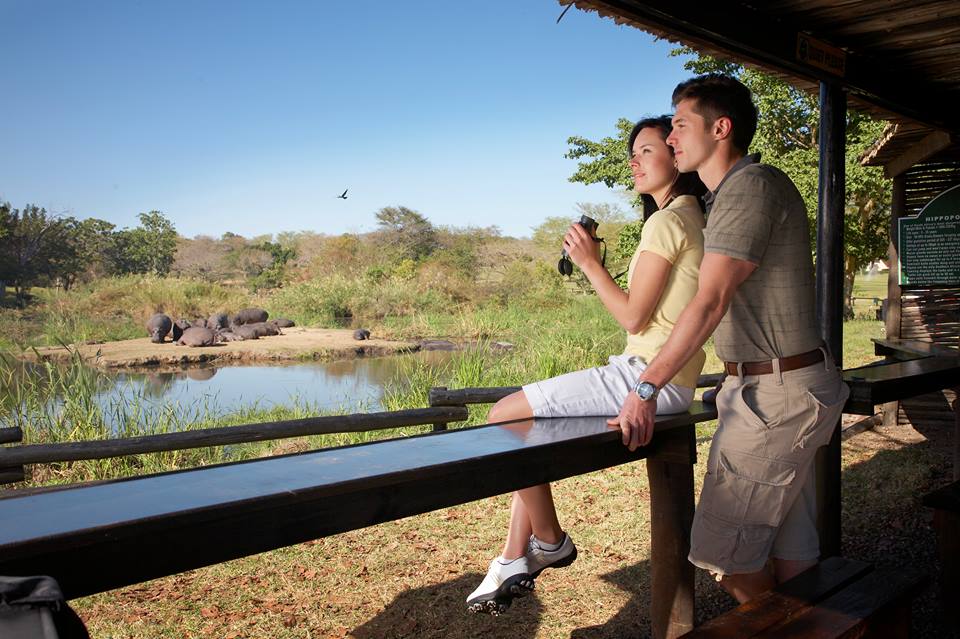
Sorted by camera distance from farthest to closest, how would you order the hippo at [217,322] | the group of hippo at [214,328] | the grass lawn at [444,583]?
the hippo at [217,322]
the group of hippo at [214,328]
the grass lawn at [444,583]

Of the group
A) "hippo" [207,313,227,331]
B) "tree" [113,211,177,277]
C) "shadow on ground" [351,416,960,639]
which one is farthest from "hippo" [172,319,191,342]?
"tree" [113,211,177,277]

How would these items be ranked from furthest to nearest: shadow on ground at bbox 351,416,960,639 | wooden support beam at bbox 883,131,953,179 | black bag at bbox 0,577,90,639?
1. wooden support beam at bbox 883,131,953,179
2. shadow on ground at bbox 351,416,960,639
3. black bag at bbox 0,577,90,639

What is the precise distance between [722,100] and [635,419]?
847mm

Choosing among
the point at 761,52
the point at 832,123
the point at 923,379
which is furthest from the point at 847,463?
the point at 761,52

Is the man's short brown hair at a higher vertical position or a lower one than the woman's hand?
higher

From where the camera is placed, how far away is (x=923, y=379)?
11.3ft

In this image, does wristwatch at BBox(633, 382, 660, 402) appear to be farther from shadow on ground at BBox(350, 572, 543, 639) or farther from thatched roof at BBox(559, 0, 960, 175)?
shadow on ground at BBox(350, 572, 543, 639)

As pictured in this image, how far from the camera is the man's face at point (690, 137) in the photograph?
7.41 ft

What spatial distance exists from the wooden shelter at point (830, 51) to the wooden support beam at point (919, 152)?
1.50m

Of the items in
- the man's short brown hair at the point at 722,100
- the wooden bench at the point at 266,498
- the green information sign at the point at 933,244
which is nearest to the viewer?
the wooden bench at the point at 266,498

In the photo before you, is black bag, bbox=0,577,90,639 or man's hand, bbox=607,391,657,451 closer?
black bag, bbox=0,577,90,639

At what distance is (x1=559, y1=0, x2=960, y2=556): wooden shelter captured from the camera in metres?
2.96

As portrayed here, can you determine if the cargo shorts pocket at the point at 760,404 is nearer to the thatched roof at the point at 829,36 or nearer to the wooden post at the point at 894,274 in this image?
the thatched roof at the point at 829,36

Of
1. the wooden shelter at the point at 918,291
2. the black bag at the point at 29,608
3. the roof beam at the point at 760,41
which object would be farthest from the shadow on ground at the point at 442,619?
the wooden shelter at the point at 918,291
